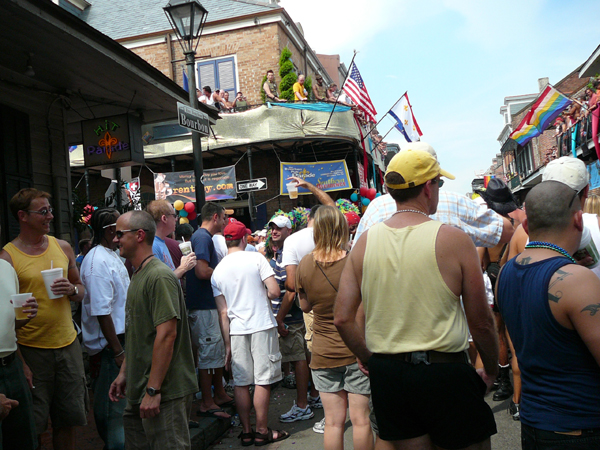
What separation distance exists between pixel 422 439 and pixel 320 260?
80.0 inches

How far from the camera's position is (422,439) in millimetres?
2209

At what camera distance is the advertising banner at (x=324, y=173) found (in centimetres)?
1603

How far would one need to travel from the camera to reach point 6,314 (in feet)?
9.85

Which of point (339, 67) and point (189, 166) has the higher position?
point (339, 67)

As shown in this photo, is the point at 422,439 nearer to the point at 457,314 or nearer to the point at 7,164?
the point at 457,314

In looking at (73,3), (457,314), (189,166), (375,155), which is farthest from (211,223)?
(73,3)

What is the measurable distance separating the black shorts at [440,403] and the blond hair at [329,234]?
194cm

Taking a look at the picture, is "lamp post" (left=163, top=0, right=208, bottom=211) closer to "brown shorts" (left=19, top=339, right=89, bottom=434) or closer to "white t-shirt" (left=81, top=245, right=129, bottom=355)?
"white t-shirt" (left=81, top=245, right=129, bottom=355)

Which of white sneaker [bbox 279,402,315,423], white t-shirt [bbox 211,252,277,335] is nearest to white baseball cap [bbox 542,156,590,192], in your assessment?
white t-shirt [bbox 211,252,277,335]

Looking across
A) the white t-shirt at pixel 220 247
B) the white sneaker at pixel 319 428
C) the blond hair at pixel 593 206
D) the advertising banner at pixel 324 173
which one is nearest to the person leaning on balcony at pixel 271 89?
the advertising banner at pixel 324 173

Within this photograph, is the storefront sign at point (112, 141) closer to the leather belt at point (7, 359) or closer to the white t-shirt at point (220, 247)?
the white t-shirt at point (220, 247)

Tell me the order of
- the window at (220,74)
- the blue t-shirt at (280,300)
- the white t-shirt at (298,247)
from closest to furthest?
the white t-shirt at (298,247) → the blue t-shirt at (280,300) → the window at (220,74)

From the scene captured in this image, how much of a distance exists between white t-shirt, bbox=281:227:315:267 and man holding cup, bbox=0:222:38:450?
2.59 metres

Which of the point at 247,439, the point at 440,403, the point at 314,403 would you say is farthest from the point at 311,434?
the point at 440,403
